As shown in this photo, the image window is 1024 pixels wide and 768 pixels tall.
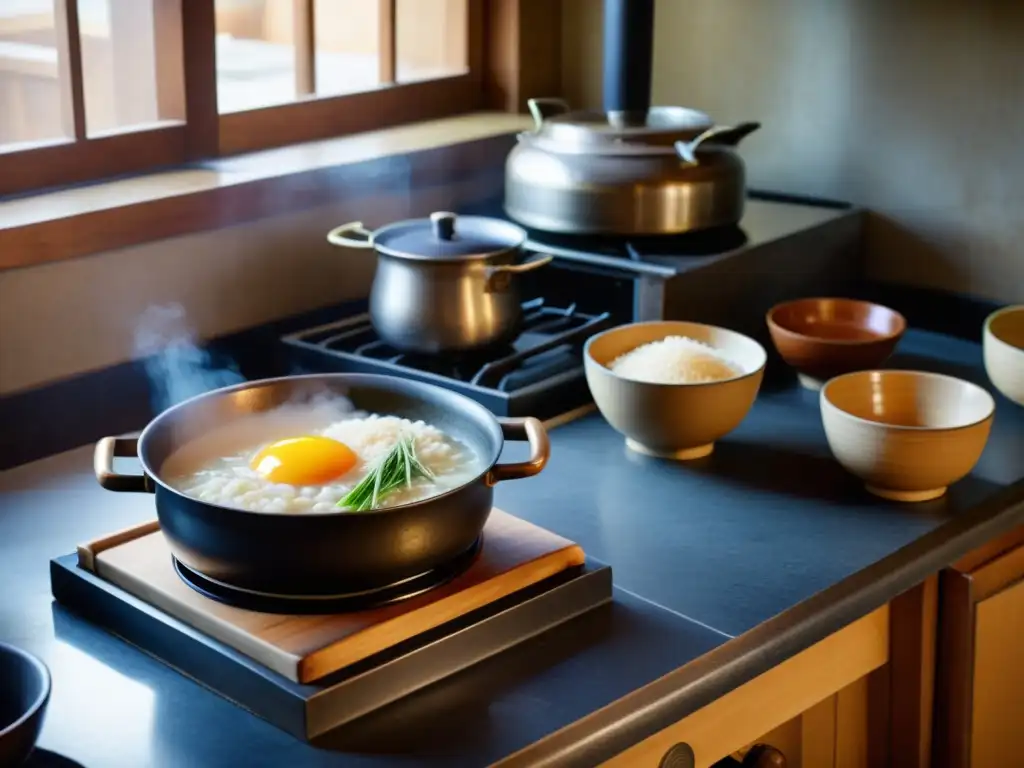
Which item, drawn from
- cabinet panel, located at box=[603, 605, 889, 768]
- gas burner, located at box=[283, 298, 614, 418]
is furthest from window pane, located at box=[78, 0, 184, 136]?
cabinet panel, located at box=[603, 605, 889, 768]

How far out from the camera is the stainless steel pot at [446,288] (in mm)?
1691

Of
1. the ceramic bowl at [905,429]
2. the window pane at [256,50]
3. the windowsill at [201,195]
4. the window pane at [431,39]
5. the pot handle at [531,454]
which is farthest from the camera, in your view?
the window pane at [431,39]

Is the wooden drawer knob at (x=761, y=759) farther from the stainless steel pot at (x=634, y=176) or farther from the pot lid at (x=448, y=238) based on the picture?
the stainless steel pot at (x=634, y=176)

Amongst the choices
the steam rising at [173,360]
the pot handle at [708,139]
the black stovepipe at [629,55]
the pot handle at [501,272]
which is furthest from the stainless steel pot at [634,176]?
the steam rising at [173,360]

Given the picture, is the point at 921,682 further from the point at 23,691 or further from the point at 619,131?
the point at 23,691

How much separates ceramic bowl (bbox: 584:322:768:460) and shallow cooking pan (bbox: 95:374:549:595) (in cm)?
34

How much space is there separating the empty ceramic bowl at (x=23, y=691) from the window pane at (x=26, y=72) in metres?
1.78

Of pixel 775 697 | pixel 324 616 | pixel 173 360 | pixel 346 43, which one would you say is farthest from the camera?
pixel 346 43

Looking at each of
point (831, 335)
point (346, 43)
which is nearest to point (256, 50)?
point (346, 43)

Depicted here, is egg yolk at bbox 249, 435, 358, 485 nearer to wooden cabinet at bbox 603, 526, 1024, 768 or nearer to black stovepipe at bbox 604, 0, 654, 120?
wooden cabinet at bbox 603, 526, 1024, 768

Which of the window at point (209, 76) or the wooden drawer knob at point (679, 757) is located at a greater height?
the window at point (209, 76)

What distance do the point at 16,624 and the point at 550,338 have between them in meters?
0.82

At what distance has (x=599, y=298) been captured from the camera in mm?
1946

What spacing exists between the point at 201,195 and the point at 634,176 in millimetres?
557
